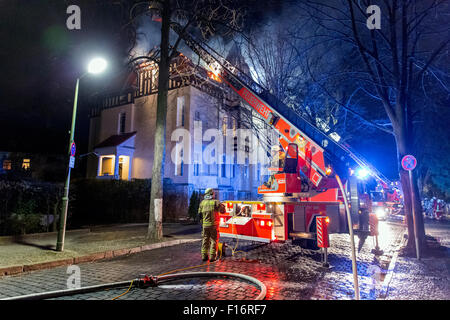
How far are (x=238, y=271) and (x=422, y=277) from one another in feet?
13.3

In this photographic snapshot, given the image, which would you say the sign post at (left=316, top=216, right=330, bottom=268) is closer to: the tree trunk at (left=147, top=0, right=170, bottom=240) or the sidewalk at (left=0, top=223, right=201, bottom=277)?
the sidewalk at (left=0, top=223, right=201, bottom=277)

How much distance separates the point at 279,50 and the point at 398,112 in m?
8.02

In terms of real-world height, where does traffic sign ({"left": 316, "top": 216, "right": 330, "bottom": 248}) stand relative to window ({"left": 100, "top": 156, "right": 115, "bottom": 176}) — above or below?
below

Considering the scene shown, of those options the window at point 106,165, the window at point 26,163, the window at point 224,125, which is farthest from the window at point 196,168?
the window at point 26,163

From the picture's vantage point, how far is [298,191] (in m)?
7.31

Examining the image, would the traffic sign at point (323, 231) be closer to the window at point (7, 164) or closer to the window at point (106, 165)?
the window at point (106, 165)

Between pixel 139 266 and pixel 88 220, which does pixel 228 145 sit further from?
pixel 139 266

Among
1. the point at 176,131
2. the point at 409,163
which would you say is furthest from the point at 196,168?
the point at 409,163

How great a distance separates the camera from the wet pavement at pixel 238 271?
4559mm

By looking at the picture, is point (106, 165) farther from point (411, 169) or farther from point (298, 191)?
point (411, 169)

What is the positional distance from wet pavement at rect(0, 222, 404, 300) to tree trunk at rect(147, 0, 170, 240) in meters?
1.38

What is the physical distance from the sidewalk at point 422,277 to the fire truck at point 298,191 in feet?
5.10

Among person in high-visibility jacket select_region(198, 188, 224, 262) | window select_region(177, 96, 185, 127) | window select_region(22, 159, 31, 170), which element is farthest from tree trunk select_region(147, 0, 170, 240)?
window select_region(22, 159, 31, 170)

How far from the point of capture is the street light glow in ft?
25.8
